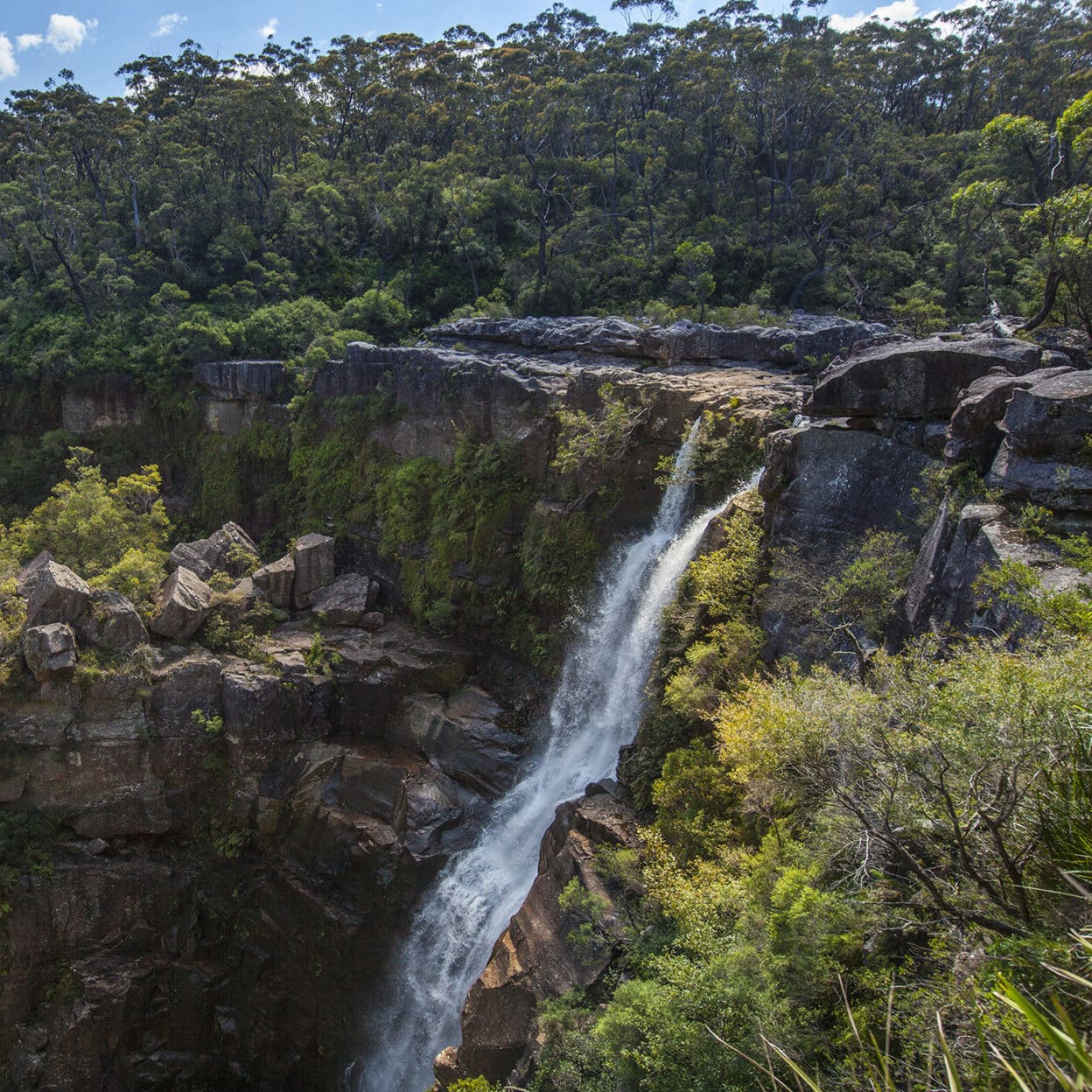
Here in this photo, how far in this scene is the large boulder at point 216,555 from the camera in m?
24.7

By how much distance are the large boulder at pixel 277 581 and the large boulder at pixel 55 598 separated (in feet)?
16.3

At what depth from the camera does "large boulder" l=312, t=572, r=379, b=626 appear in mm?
24984

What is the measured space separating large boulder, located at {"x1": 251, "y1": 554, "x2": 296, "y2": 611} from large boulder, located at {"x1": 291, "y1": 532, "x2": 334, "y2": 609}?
0.23 meters

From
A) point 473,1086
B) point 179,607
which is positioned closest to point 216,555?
point 179,607

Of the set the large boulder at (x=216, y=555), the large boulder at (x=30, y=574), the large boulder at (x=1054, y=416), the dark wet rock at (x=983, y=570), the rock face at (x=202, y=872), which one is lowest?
the rock face at (x=202, y=872)

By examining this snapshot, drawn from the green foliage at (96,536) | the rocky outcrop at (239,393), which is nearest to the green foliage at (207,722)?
the green foliage at (96,536)

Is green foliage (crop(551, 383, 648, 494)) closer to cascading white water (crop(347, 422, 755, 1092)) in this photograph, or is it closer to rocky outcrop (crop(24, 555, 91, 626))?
cascading white water (crop(347, 422, 755, 1092))

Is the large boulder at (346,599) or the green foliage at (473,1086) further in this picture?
the large boulder at (346,599)

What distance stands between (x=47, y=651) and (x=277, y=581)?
22.0ft

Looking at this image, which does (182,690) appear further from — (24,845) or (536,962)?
(536,962)

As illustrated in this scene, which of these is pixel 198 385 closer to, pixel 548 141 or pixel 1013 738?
pixel 548 141

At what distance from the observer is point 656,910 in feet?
44.3

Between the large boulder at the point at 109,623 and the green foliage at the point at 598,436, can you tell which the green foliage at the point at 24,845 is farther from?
the green foliage at the point at 598,436

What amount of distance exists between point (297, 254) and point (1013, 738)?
44.2 m
